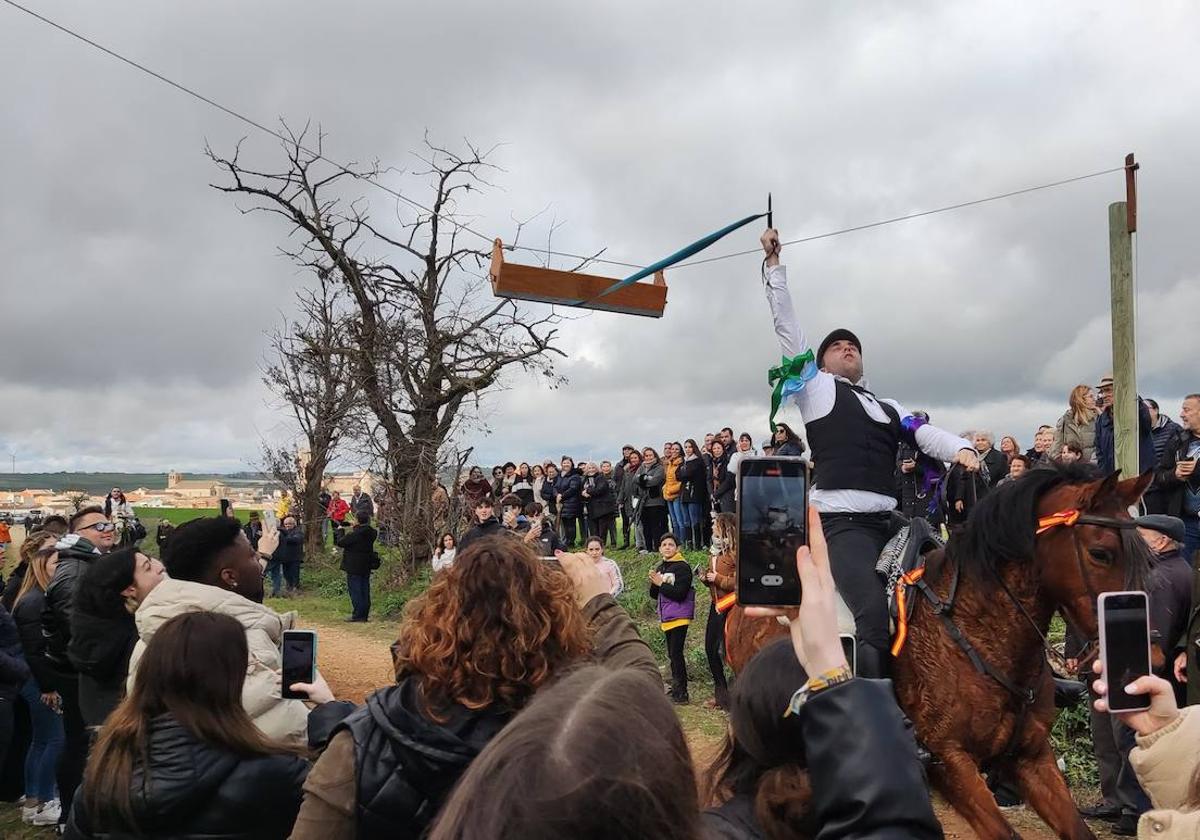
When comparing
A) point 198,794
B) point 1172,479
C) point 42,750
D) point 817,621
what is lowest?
point 42,750

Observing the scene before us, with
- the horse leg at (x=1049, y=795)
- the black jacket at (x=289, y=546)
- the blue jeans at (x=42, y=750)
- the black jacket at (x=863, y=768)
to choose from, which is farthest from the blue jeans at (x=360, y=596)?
the black jacket at (x=863, y=768)

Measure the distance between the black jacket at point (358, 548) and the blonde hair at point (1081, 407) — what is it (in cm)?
1048

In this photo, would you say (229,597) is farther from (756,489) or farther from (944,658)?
(944,658)

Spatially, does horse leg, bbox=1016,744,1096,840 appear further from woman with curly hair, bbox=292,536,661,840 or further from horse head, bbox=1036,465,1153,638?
woman with curly hair, bbox=292,536,661,840

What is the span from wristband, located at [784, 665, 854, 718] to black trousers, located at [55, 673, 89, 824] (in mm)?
5808

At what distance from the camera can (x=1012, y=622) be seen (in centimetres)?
423

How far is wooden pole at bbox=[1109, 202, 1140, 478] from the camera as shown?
6086mm

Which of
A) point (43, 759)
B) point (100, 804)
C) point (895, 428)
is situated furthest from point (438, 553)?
point (100, 804)

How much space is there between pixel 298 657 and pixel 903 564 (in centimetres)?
314

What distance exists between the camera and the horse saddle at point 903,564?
4504 mm

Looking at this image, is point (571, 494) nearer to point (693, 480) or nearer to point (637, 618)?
point (693, 480)

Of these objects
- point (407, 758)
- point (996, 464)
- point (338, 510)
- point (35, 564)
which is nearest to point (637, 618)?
point (996, 464)

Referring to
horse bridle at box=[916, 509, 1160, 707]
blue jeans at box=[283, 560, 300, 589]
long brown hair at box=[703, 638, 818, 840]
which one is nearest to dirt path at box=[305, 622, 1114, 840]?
horse bridle at box=[916, 509, 1160, 707]

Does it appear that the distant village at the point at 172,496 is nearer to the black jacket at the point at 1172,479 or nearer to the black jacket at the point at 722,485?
the black jacket at the point at 722,485
